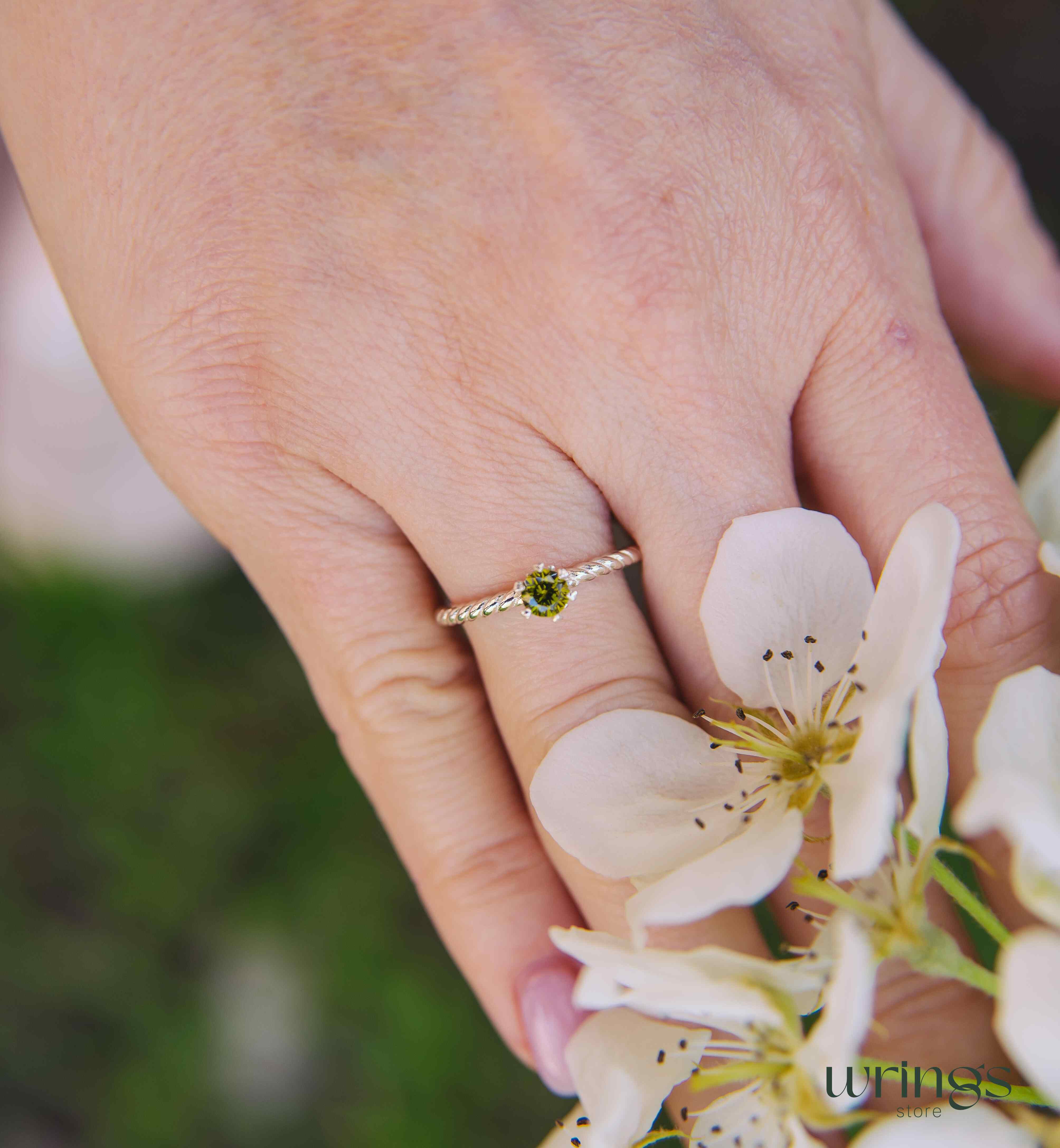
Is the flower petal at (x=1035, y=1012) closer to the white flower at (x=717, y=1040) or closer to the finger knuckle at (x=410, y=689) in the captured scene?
the white flower at (x=717, y=1040)

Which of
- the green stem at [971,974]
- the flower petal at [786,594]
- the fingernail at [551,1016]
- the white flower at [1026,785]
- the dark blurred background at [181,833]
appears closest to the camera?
the white flower at [1026,785]

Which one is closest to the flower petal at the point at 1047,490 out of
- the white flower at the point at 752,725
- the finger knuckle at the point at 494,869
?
the white flower at the point at 752,725

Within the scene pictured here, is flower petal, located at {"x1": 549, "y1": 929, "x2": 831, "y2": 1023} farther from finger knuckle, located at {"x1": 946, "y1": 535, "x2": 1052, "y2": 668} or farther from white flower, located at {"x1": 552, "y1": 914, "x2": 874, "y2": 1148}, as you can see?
finger knuckle, located at {"x1": 946, "y1": 535, "x2": 1052, "y2": 668}

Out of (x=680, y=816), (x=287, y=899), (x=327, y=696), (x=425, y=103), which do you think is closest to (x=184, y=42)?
(x=425, y=103)

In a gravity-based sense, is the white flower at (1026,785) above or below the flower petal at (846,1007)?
above

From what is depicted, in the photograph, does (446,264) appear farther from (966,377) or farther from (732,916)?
(732,916)

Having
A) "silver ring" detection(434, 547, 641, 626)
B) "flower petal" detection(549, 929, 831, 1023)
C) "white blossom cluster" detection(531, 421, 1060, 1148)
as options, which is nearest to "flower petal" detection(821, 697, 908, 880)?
"white blossom cluster" detection(531, 421, 1060, 1148)
